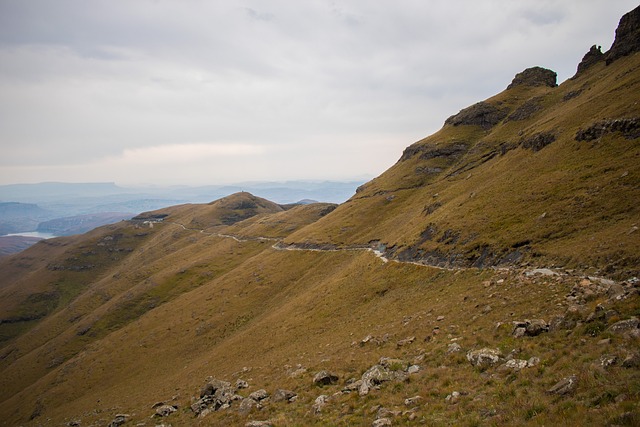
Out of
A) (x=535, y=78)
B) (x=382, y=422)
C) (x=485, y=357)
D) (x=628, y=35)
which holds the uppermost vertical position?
(x=535, y=78)

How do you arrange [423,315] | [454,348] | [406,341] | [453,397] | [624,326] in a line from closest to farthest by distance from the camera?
[624,326] → [453,397] → [454,348] → [406,341] → [423,315]

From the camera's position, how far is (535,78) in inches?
5920

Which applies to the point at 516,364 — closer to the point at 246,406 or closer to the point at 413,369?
the point at 413,369

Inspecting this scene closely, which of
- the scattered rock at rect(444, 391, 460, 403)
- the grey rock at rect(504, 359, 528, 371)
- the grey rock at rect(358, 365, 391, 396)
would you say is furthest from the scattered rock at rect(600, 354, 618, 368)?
the grey rock at rect(358, 365, 391, 396)

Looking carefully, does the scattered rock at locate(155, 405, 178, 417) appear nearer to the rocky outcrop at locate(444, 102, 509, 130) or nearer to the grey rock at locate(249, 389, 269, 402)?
the grey rock at locate(249, 389, 269, 402)

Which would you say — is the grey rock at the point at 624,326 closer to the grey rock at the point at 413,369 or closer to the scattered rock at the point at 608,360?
the scattered rock at the point at 608,360

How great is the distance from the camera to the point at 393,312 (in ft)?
133

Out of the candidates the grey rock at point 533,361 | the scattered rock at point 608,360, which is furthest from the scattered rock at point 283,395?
the scattered rock at point 608,360

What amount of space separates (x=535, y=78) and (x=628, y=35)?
69.1 m

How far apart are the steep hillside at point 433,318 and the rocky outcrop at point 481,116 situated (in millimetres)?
11306

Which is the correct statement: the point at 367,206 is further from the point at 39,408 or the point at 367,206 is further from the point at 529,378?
the point at 39,408

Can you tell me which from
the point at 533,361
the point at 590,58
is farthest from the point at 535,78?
the point at 533,361

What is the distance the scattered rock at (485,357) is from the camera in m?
18.7

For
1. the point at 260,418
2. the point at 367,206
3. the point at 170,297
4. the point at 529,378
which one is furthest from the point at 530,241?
the point at 170,297
